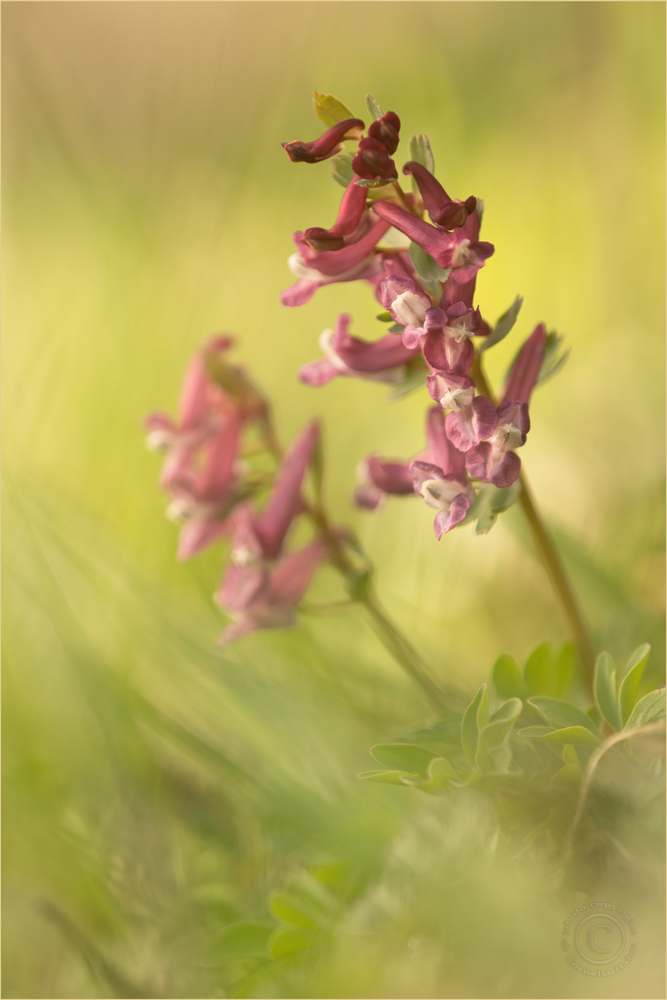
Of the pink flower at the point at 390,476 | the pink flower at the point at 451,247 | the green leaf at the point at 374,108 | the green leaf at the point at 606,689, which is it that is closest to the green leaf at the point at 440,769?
→ the green leaf at the point at 606,689

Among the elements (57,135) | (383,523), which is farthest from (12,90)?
(383,523)

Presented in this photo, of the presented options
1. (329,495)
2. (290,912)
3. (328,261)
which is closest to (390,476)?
(328,261)

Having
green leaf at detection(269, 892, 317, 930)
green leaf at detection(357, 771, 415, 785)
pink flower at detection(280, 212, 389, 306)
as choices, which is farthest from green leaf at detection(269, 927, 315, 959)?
pink flower at detection(280, 212, 389, 306)

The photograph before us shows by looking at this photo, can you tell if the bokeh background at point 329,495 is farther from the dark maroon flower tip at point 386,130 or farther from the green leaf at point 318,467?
the dark maroon flower tip at point 386,130

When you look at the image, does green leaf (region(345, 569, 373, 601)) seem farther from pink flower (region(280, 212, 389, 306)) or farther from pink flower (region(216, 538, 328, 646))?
pink flower (region(280, 212, 389, 306))

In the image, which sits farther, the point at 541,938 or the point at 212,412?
the point at 212,412

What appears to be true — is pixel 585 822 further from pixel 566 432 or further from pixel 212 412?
pixel 566 432
